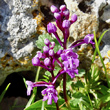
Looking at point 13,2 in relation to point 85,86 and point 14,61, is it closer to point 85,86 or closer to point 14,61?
point 14,61

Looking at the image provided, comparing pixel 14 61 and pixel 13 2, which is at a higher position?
pixel 13 2

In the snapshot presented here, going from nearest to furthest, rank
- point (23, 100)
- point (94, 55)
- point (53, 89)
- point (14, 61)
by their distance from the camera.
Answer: point (53, 89)
point (94, 55)
point (14, 61)
point (23, 100)

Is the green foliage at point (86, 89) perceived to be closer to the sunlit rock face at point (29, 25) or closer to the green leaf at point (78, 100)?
the green leaf at point (78, 100)

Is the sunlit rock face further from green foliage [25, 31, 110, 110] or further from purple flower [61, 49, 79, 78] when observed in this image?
purple flower [61, 49, 79, 78]

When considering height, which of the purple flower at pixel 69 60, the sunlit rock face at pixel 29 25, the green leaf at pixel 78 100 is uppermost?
the sunlit rock face at pixel 29 25

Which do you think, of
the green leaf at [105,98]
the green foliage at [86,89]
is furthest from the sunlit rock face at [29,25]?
the green leaf at [105,98]

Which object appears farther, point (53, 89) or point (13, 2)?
point (13, 2)

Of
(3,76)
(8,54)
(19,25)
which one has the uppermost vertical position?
(19,25)

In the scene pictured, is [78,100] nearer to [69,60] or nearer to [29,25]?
[69,60]

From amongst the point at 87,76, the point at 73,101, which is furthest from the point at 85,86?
the point at 73,101
